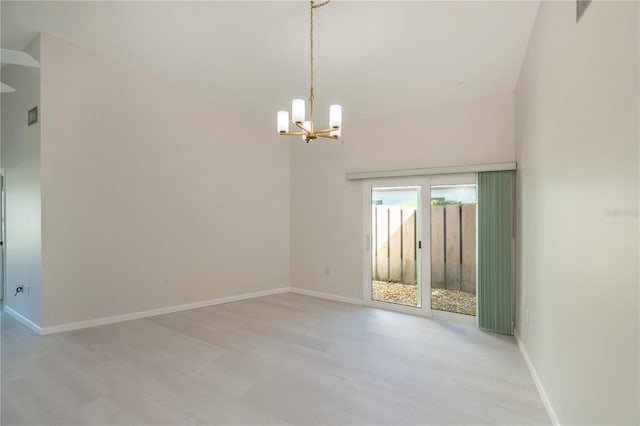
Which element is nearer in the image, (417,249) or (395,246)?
(417,249)

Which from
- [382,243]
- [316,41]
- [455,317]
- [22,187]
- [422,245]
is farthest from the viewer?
[382,243]

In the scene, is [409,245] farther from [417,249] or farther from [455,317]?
[455,317]

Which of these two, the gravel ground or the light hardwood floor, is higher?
the gravel ground

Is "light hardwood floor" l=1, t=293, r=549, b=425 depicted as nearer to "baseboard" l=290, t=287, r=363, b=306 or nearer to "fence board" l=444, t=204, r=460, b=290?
"fence board" l=444, t=204, r=460, b=290

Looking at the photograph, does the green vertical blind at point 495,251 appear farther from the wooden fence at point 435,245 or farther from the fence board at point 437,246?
the fence board at point 437,246

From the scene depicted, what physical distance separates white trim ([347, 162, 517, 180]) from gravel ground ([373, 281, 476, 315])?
1.65 metres

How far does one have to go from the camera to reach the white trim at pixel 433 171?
3331 millimetres

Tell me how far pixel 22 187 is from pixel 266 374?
3.75m

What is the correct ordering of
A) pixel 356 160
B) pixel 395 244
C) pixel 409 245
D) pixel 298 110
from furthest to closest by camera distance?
pixel 356 160 → pixel 395 244 → pixel 409 245 → pixel 298 110

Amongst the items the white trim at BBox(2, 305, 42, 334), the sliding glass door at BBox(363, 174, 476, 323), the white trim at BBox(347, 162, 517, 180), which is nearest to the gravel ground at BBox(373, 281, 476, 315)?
the sliding glass door at BBox(363, 174, 476, 323)

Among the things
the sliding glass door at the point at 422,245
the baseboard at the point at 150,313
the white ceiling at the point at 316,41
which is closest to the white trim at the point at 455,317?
the sliding glass door at the point at 422,245

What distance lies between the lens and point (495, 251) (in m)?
3.38

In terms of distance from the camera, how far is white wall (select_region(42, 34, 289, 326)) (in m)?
3.20

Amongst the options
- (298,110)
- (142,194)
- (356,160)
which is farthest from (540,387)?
(142,194)
